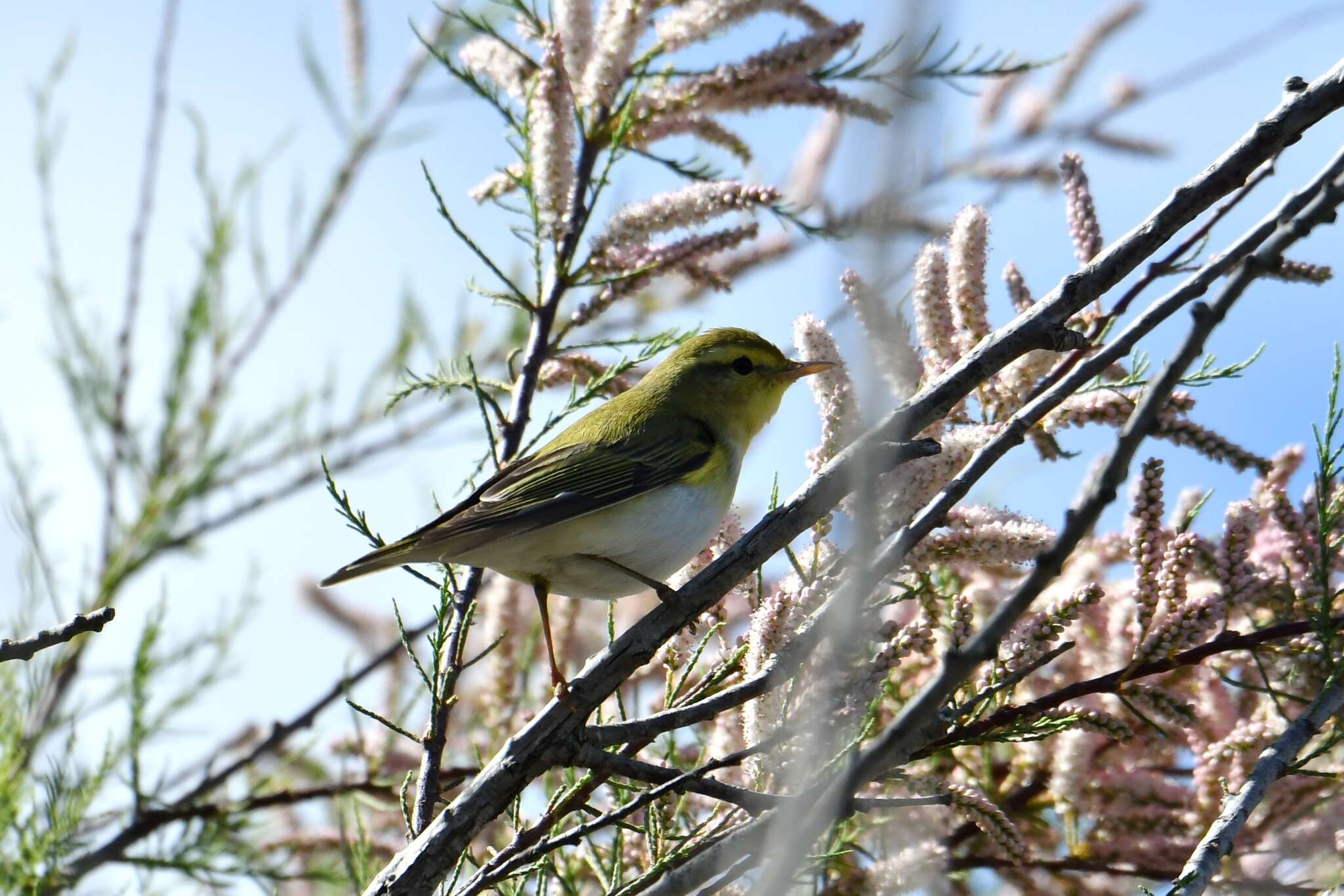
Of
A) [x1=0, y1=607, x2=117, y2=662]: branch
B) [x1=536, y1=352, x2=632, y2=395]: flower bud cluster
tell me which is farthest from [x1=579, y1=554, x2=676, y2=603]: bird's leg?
[x1=0, y1=607, x2=117, y2=662]: branch

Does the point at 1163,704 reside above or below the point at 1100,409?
below

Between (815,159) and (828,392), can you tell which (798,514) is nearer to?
(828,392)

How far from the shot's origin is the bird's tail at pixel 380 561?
97.0 inches

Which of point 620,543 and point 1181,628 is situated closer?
point 1181,628

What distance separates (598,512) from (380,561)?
0.49m

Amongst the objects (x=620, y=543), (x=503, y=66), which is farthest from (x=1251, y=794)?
(x=503, y=66)

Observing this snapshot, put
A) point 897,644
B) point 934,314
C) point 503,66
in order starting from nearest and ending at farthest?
point 897,644
point 934,314
point 503,66

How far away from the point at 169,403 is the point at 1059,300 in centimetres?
276

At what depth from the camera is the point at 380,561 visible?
2.49 meters

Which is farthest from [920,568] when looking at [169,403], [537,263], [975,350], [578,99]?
[169,403]

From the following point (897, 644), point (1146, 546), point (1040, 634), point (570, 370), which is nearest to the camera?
point (897, 644)

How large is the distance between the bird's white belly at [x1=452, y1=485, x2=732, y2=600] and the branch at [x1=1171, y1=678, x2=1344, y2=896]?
1217mm

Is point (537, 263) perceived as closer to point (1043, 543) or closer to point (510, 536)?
point (510, 536)

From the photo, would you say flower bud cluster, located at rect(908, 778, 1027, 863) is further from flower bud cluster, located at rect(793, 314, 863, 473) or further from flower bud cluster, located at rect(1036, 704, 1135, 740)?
flower bud cluster, located at rect(793, 314, 863, 473)
